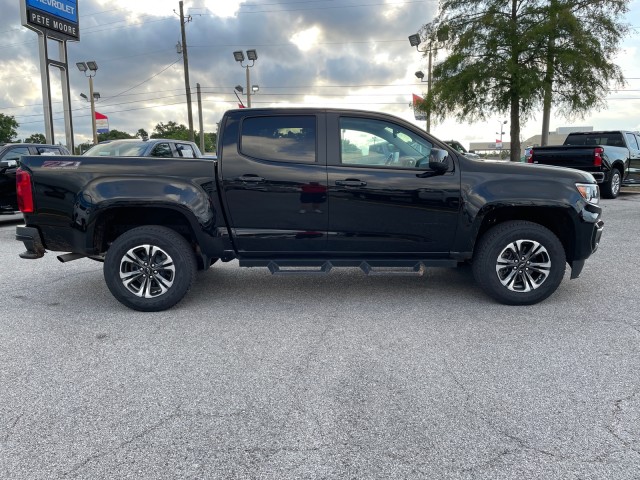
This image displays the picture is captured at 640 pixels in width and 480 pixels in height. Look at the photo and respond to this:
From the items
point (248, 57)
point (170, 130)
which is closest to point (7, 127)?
point (170, 130)

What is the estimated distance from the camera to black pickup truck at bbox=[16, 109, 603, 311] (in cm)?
452

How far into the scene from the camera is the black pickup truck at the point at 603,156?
43.6 feet

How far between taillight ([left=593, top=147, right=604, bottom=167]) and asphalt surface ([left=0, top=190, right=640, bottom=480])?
31.0 ft

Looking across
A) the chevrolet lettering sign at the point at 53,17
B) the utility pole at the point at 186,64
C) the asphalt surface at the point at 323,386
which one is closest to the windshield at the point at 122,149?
the asphalt surface at the point at 323,386

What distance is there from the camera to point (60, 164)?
177 inches

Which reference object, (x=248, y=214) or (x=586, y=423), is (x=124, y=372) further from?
(x=586, y=423)

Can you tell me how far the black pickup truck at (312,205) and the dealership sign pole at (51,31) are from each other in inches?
814

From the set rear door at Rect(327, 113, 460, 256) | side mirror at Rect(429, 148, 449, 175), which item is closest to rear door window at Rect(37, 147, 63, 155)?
rear door at Rect(327, 113, 460, 256)

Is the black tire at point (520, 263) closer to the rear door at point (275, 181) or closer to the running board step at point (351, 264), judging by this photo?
the running board step at point (351, 264)

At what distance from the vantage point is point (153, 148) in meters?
10.7

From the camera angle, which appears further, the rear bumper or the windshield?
the windshield

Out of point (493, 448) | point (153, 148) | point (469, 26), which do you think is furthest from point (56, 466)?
point (469, 26)

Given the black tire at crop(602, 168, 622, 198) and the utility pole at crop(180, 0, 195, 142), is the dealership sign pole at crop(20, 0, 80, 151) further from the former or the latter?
the black tire at crop(602, 168, 622, 198)

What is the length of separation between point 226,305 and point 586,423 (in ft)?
10.8
